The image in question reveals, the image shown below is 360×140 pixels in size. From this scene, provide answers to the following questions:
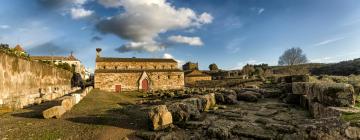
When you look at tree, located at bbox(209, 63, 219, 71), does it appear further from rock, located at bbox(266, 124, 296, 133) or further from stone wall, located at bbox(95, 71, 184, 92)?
rock, located at bbox(266, 124, 296, 133)

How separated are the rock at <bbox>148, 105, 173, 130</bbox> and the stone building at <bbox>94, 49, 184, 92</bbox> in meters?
31.0

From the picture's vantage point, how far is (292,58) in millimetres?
69188

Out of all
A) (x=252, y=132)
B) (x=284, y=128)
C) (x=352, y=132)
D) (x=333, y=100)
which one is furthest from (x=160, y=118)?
(x=333, y=100)

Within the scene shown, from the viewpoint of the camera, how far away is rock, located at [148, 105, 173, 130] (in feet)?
21.8

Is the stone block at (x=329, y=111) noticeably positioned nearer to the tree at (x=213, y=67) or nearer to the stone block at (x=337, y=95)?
the stone block at (x=337, y=95)

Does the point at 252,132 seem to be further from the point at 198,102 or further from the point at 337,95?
the point at 198,102

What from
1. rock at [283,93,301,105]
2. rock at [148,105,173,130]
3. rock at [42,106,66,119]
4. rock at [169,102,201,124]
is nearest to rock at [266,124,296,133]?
rock at [169,102,201,124]

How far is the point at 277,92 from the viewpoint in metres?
16.1

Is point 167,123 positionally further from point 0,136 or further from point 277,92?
point 277,92

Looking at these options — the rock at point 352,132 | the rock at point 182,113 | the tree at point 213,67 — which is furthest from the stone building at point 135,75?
the rock at point 352,132

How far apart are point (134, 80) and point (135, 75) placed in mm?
945

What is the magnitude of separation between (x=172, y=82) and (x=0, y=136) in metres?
35.4

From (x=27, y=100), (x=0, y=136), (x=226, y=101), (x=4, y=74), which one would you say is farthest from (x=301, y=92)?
(x=27, y=100)

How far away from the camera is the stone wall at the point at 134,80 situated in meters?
35.8
